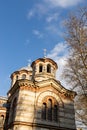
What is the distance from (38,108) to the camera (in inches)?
698

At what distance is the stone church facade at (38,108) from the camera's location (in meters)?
16.8

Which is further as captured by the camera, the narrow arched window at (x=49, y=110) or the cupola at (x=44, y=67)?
the cupola at (x=44, y=67)

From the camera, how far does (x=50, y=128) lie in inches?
674

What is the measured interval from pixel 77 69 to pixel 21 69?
15.9m

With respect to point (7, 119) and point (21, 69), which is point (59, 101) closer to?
point (7, 119)

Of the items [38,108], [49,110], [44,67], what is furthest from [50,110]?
[44,67]

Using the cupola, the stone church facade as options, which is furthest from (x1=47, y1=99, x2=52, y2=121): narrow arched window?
the cupola

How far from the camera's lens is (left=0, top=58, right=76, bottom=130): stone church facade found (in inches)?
662

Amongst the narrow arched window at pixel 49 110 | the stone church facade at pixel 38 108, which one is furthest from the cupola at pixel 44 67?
the narrow arched window at pixel 49 110

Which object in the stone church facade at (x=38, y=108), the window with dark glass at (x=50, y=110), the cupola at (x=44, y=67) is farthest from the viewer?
the cupola at (x=44, y=67)

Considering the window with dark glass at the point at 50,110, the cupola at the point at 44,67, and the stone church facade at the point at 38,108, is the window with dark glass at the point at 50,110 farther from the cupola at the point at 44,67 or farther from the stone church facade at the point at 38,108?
the cupola at the point at 44,67

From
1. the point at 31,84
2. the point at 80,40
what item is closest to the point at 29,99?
the point at 31,84

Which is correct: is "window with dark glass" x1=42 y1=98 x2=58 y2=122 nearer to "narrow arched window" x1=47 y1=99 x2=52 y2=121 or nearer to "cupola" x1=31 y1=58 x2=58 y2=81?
"narrow arched window" x1=47 y1=99 x2=52 y2=121

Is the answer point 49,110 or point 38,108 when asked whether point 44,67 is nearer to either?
point 49,110
